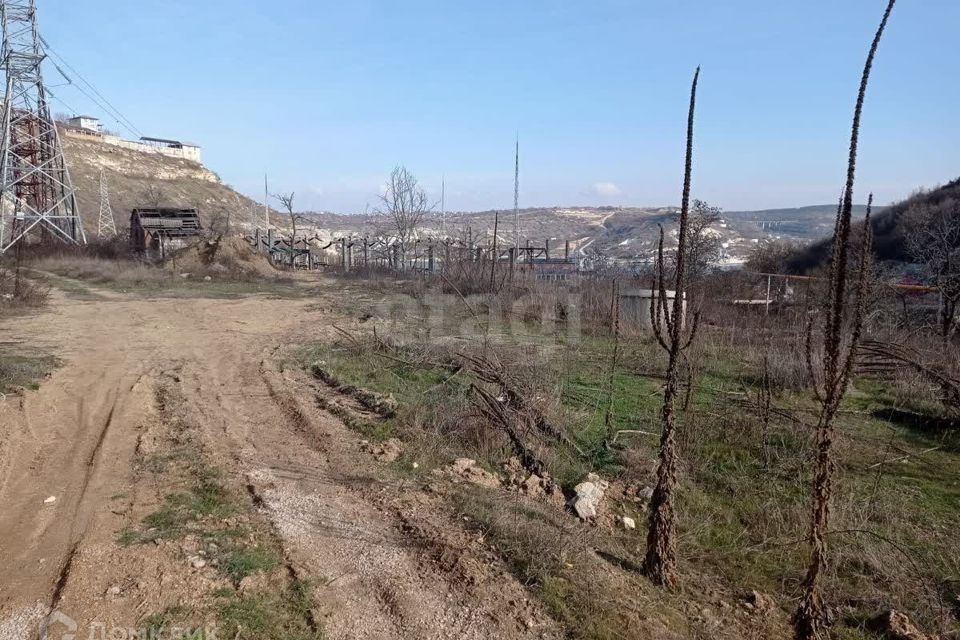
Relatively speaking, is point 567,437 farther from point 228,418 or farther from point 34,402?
point 34,402

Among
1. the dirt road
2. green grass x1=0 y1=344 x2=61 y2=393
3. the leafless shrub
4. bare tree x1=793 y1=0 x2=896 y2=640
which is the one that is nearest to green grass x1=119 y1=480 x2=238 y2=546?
the dirt road

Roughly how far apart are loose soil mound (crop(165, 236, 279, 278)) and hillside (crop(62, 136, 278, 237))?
2465 cm

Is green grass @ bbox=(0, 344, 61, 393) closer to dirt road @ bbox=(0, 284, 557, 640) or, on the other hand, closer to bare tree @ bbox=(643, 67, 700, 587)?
dirt road @ bbox=(0, 284, 557, 640)

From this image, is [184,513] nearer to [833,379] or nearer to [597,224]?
[833,379]

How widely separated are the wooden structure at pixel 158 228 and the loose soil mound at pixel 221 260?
3343mm

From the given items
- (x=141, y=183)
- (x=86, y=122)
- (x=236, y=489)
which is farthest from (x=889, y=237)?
(x=86, y=122)

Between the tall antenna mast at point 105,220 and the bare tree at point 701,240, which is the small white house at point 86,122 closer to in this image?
the tall antenna mast at point 105,220

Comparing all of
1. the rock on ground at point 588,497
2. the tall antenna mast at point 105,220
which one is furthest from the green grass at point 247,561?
the tall antenna mast at point 105,220

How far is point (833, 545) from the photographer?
4449mm

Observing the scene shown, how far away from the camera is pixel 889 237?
1230 inches

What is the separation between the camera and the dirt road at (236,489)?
335cm

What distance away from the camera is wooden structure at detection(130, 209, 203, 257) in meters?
27.2

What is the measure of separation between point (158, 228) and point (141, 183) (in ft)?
119

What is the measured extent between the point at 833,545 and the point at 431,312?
441 inches
